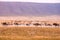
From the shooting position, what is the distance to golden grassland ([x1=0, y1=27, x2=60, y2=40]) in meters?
0.82

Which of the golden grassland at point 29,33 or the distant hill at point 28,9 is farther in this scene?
the distant hill at point 28,9

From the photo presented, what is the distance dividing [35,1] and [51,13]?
191mm

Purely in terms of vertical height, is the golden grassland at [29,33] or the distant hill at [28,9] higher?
the distant hill at [28,9]

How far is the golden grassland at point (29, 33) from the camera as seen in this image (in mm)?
818

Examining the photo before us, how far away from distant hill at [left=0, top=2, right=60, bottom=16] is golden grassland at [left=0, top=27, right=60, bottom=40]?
153 mm

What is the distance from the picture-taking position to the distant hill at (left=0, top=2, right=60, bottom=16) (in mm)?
984

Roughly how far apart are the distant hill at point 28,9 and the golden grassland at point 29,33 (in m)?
0.15

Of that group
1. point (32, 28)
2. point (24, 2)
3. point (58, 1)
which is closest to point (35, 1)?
point (24, 2)

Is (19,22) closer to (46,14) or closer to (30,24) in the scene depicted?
(30,24)

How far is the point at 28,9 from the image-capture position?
1.02 meters

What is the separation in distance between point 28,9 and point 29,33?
252 millimetres

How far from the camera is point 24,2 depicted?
108cm

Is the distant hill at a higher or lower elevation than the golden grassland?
higher

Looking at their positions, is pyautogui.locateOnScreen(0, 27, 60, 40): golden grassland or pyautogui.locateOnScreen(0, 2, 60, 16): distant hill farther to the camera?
pyautogui.locateOnScreen(0, 2, 60, 16): distant hill
